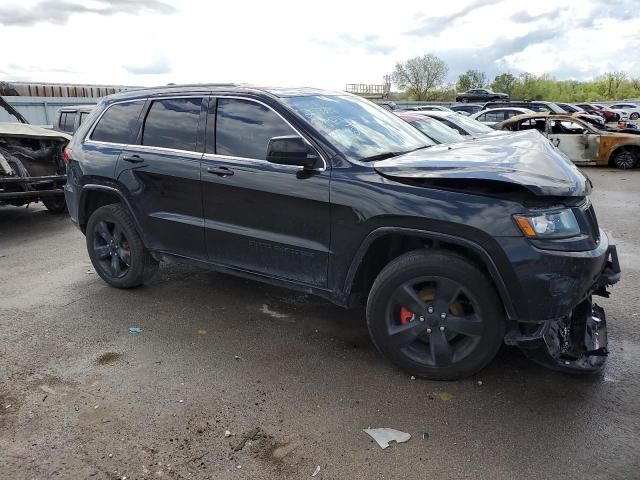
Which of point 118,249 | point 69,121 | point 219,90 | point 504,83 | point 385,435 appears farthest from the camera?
point 504,83

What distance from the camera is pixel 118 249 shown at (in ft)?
17.0

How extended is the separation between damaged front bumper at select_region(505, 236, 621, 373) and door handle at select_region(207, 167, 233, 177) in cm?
233

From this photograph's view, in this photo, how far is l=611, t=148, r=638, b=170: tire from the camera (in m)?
14.0

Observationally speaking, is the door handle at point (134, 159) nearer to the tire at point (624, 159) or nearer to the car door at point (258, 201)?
the car door at point (258, 201)

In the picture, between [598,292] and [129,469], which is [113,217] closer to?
[129,469]

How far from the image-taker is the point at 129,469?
8.91ft

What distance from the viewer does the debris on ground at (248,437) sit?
2.88m

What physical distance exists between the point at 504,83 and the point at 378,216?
7449 cm

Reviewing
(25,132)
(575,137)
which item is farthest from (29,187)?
(575,137)

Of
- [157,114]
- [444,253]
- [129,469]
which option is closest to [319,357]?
[444,253]

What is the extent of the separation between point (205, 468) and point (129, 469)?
0.39 m

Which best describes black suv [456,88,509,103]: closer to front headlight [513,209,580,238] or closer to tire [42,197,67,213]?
tire [42,197,67,213]

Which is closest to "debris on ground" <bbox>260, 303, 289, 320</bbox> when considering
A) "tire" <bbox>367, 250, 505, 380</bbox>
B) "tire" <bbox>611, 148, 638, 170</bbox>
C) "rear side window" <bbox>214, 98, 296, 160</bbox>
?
"tire" <bbox>367, 250, 505, 380</bbox>

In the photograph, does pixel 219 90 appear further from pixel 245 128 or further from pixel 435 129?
pixel 435 129
